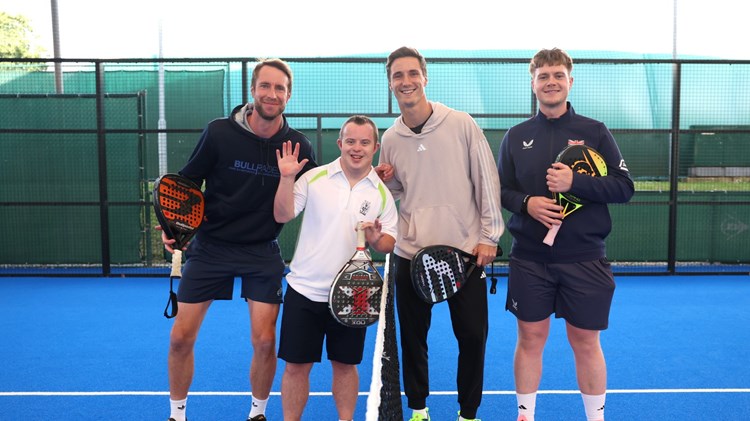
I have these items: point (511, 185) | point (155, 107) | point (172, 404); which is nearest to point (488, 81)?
point (155, 107)

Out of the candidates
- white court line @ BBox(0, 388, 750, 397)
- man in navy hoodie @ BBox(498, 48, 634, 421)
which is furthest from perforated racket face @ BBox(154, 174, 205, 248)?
man in navy hoodie @ BBox(498, 48, 634, 421)

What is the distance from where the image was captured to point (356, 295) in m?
2.91

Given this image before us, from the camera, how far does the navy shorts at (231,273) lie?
3.47 metres

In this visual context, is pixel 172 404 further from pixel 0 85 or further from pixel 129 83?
pixel 0 85

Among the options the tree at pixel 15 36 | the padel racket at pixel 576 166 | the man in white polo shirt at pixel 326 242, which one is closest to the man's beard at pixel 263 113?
the man in white polo shirt at pixel 326 242

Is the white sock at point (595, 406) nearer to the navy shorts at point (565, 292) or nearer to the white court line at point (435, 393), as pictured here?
the navy shorts at point (565, 292)

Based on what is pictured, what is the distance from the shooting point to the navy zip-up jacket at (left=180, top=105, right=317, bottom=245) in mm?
3439

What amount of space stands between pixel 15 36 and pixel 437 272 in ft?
95.4

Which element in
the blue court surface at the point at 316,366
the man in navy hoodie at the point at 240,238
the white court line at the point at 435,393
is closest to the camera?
the man in navy hoodie at the point at 240,238

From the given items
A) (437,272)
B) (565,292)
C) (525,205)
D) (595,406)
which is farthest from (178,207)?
(595,406)

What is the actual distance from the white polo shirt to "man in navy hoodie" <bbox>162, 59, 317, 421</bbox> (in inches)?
11.3

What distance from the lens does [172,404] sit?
3482 millimetres

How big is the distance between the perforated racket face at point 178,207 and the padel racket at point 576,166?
1.85 meters

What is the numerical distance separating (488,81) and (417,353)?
6.84 m
